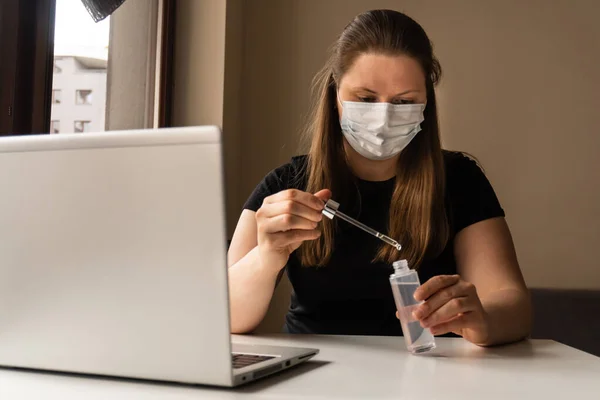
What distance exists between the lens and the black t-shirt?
52.4 inches

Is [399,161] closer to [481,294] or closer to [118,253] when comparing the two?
[481,294]

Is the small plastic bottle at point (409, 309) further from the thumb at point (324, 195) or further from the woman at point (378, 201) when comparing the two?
the woman at point (378, 201)

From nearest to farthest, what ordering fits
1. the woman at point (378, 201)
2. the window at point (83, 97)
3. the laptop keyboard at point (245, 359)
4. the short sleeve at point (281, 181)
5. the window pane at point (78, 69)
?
the laptop keyboard at point (245, 359)
the woman at point (378, 201)
the short sleeve at point (281, 181)
the window pane at point (78, 69)
the window at point (83, 97)

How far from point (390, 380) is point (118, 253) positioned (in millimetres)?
306

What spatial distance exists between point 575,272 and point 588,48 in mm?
788

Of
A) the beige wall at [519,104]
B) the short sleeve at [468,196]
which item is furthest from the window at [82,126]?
the short sleeve at [468,196]

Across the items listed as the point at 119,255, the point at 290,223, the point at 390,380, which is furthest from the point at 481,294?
the point at 119,255

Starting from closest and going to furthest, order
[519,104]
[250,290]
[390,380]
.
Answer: [390,380], [250,290], [519,104]

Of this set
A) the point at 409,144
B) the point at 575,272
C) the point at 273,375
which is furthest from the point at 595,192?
the point at 273,375

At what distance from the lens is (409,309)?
2.99 ft

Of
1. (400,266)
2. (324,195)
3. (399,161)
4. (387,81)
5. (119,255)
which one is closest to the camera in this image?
(119,255)

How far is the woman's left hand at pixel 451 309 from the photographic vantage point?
0.90 metres

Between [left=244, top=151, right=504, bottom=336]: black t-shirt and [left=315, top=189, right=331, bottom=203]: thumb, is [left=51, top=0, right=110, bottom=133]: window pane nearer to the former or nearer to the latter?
[left=244, top=151, right=504, bottom=336]: black t-shirt

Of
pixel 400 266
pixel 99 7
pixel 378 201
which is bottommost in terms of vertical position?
pixel 400 266
